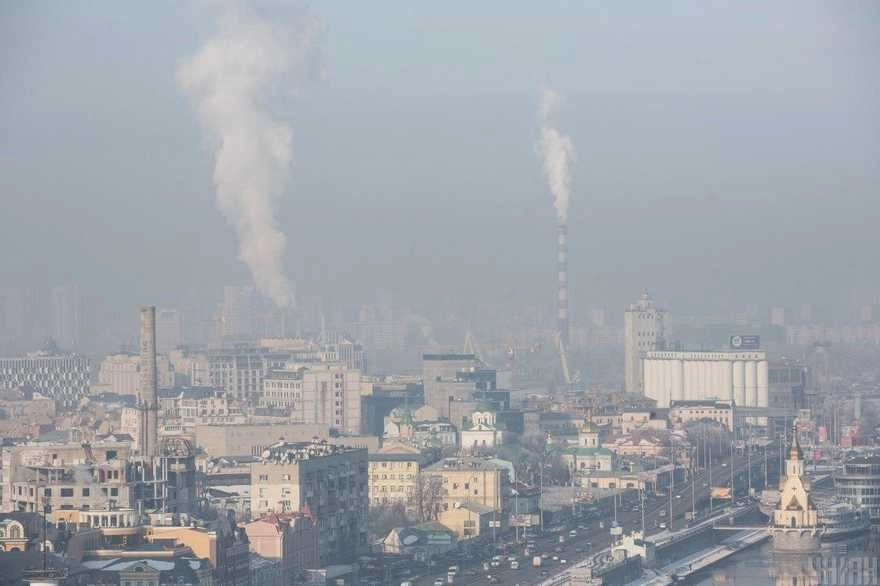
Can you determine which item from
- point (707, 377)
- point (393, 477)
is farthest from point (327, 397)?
point (707, 377)

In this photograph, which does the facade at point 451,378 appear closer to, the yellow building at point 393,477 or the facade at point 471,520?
the yellow building at point 393,477

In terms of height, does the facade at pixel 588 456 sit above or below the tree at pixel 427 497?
above

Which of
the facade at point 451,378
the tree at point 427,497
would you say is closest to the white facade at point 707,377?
the facade at point 451,378

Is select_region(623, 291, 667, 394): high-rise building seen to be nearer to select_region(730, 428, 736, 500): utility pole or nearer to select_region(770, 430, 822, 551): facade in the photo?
select_region(730, 428, 736, 500): utility pole

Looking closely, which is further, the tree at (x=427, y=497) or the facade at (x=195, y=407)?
the facade at (x=195, y=407)

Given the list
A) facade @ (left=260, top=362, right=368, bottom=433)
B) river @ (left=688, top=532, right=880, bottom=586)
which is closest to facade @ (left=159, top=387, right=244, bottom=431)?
facade @ (left=260, top=362, right=368, bottom=433)

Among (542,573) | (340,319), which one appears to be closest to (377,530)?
(542,573)

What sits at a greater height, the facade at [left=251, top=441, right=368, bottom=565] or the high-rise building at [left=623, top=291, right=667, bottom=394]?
the high-rise building at [left=623, top=291, right=667, bottom=394]
